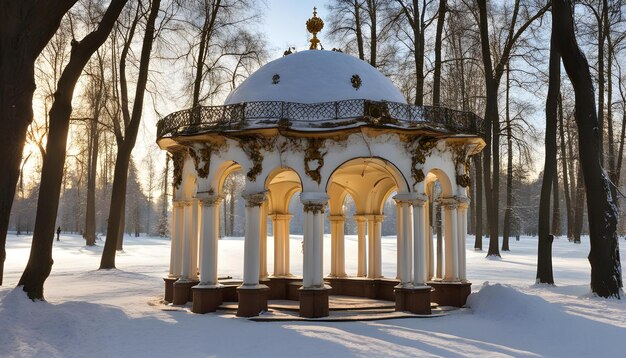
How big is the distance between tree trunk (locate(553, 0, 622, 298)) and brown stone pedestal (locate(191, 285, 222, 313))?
470 inches

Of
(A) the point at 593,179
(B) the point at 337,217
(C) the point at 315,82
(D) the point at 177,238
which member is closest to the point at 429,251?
(B) the point at 337,217

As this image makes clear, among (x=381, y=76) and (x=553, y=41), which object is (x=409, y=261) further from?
(x=553, y=41)

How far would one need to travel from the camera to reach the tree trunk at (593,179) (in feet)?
60.3

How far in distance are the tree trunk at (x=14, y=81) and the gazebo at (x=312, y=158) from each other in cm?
493

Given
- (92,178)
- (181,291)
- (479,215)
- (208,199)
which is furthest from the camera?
(92,178)

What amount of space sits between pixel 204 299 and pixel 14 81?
298 inches

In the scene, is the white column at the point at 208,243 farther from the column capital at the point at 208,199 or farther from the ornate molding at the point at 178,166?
the ornate molding at the point at 178,166

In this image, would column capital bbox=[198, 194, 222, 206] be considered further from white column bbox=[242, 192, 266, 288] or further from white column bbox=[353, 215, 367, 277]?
white column bbox=[353, 215, 367, 277]

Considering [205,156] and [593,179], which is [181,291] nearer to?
[205,156]

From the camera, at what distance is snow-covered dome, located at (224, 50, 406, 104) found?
1691 cm

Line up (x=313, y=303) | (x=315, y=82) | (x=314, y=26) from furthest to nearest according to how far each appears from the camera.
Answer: (x=314, y=26) → (x=315, y=82) → (x=313, y=303)

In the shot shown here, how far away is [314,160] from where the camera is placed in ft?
52.5

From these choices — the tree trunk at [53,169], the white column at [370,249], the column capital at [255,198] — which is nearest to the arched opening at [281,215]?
the white column at [370,249]

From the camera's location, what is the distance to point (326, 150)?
632 inches
